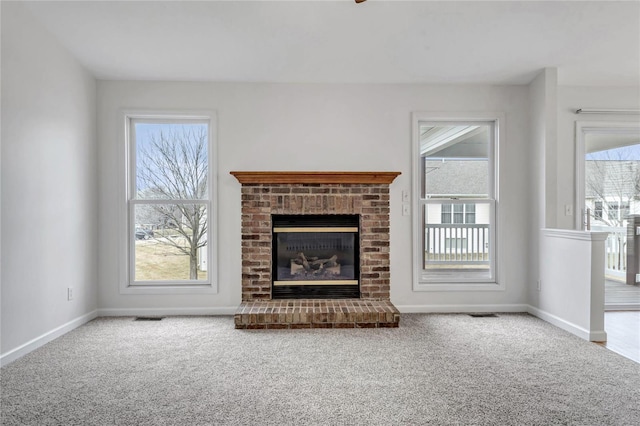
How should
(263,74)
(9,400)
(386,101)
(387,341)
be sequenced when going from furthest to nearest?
(386,101) < (263,74) < (387,341) < (9,400)

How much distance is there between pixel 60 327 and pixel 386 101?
154 inches

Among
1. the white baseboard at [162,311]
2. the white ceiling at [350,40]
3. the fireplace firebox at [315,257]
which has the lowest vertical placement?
the white baseboard at [162,311]

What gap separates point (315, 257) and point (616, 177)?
11.9ft

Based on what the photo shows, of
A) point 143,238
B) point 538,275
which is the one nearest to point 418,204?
point 538,275

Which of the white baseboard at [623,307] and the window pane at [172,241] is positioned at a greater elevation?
the window pane at [172,241]

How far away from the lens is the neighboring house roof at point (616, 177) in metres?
4.34

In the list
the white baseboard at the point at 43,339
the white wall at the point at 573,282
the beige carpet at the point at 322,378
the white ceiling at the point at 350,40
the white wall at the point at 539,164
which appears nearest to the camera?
the beige carpet at the point at 322,378

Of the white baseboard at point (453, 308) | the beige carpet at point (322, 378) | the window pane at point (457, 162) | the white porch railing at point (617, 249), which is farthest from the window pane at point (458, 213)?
the white porch railing at point (617, 249)

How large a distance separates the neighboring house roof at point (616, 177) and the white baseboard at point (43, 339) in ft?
18.8

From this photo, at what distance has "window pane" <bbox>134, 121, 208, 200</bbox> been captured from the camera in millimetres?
4184

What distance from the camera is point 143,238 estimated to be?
13.7 feet

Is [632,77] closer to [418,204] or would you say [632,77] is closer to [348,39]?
[418,204]

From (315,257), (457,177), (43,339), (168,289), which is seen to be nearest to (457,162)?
(457,177)

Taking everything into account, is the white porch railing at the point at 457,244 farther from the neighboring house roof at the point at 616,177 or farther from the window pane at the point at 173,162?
the window pane at the point at 173,162
